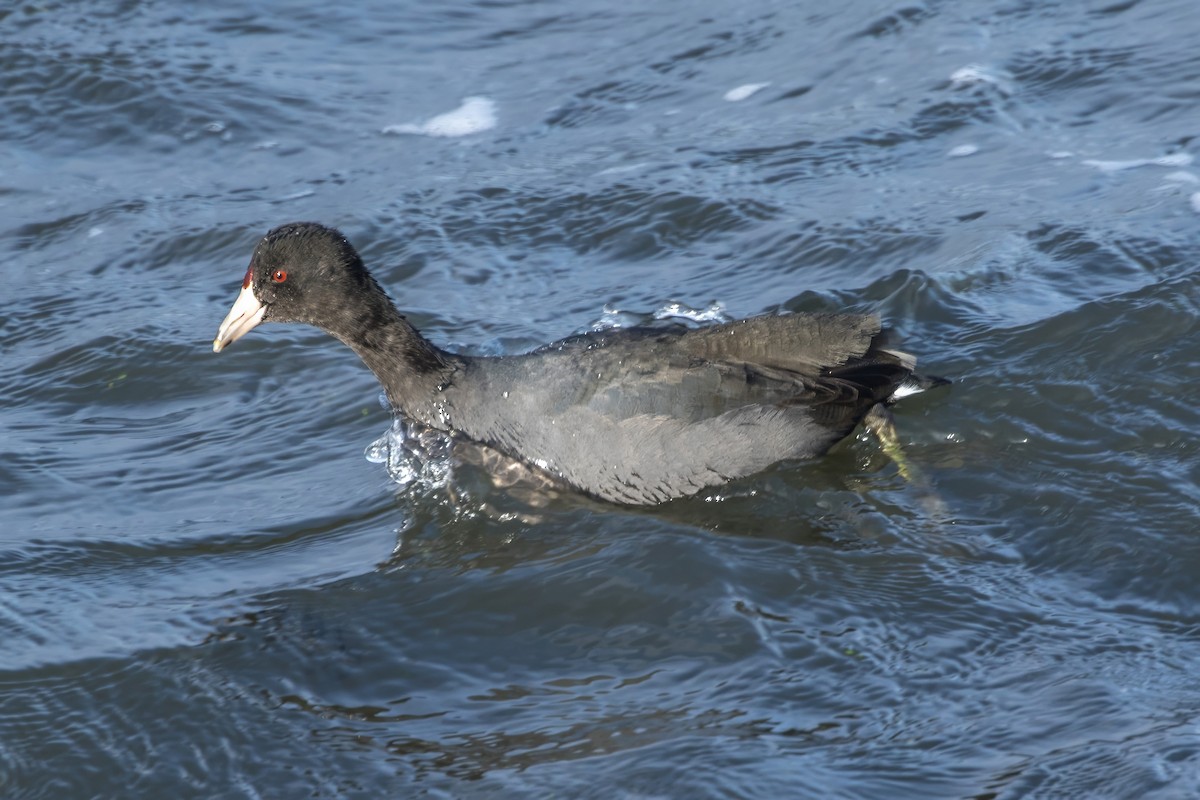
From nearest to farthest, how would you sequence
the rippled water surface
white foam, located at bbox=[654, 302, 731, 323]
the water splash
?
1. the rippled water surface
2. the water splash
3. white foam, located at bbox=[654, 302, 731, 323]

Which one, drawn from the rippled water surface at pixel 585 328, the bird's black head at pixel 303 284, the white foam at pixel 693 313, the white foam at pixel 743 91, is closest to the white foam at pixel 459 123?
the rippled water surface at pixel 585 328

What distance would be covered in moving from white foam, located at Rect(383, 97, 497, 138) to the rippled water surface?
0.03 m

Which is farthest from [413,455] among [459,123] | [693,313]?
[459,123]

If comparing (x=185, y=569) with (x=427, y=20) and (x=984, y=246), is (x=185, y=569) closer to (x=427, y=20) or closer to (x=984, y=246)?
(x=984, y=246)

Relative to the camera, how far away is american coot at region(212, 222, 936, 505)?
4.82 metres

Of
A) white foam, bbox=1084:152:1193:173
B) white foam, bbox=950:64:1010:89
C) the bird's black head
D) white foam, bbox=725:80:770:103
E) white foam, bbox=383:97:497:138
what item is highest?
the bird's black head

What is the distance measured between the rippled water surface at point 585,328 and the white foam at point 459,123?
0.10ft

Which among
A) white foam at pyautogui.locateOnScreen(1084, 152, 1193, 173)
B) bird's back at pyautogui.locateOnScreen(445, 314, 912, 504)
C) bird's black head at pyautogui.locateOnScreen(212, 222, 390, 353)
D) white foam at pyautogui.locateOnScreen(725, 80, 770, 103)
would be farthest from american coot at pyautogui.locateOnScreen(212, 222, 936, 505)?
white foam at pyautogui.locateOnScreen(725, 80, 770, 103)

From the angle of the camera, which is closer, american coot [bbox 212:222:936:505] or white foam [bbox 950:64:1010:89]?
american coot [bbox 212:222:936:505]

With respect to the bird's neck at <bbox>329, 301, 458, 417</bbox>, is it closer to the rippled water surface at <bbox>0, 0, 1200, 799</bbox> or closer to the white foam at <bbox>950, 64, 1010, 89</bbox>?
the rippled water surface at <bbox>0, 0, 1200, 799</bbox>

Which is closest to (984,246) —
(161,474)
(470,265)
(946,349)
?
(946,349)

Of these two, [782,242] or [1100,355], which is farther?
[782,242]

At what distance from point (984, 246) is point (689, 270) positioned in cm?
126

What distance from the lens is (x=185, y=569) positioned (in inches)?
183
